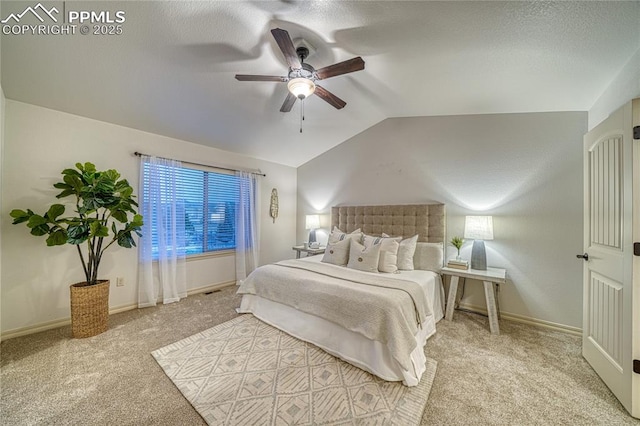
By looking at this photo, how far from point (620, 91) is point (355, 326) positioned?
314 centimetres

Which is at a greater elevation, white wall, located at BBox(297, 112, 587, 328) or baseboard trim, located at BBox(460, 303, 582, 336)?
white wall, located at BBox(297, 112, 587, 328)

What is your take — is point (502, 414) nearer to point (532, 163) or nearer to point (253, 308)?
point (253, 308)

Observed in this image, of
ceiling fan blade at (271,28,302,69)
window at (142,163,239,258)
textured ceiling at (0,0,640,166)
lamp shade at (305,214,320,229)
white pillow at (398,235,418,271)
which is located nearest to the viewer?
ceiling fan blade at (271,28,302,69)

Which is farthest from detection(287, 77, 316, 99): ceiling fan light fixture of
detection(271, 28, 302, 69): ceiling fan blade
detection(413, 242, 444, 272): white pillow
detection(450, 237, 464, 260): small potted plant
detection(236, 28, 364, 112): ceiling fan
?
detection(450, 237, 464, 260): small potted plant

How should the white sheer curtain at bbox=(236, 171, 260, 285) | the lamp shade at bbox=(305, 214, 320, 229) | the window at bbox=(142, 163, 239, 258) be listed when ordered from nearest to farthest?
1. the window at bbox=(142, 163, 239, 258)
2. the white sheer curtain at bbox=(236, 171, 260, 285)
3. the lamp shade at bbox=(305, 214, 320, 229)

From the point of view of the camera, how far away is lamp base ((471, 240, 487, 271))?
2.86m

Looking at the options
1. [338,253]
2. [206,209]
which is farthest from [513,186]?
[206,209]

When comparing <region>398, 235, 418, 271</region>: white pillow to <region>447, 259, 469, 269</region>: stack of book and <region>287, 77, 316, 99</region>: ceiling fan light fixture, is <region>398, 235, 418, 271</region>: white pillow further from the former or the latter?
<region>287, 77, 316, 99</region>: ceiling fan light fixture

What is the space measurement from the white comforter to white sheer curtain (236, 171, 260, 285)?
56.3 inches

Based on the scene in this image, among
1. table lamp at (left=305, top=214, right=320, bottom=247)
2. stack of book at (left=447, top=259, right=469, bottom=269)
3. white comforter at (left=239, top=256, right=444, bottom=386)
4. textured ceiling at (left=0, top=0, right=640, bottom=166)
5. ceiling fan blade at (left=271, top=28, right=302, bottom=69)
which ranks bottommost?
white comforter at (left=239, top=256, right=444, bottom=386)

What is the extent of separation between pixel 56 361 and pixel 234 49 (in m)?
3.25

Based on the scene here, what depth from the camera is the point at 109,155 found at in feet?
9.77

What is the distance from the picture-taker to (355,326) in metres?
1.97

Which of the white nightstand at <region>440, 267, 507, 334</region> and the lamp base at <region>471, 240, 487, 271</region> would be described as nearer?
the white nightstand at <region>440, 267, 507, 334</region>
